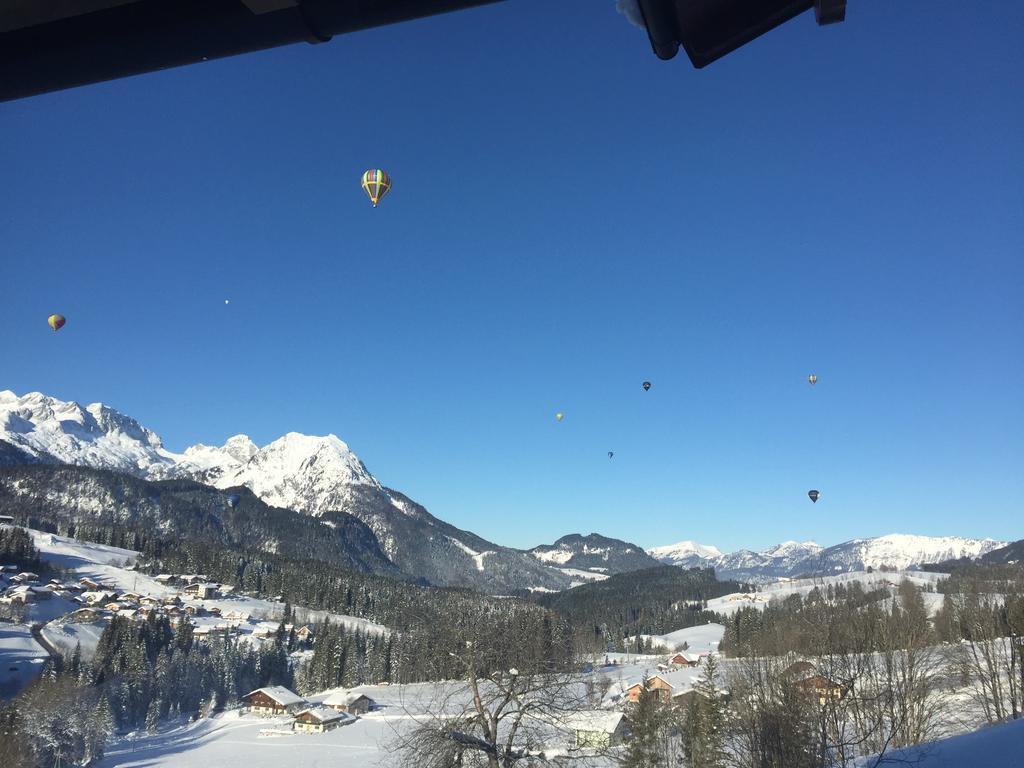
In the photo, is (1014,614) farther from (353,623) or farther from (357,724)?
(353,623)

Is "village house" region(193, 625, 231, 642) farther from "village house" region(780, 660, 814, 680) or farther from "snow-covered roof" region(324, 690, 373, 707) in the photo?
"village house" region(780, 660, 814, 680)

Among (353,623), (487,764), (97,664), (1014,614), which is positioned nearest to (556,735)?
(487,764)

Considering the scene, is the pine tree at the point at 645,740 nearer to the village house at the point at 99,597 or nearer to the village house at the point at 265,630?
the village house at the point at 265,630

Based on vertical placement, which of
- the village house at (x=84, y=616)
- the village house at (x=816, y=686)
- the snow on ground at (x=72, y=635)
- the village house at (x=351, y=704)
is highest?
the village house at (x=816, y=686)

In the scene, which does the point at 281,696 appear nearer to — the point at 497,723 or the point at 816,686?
the point at 816,686

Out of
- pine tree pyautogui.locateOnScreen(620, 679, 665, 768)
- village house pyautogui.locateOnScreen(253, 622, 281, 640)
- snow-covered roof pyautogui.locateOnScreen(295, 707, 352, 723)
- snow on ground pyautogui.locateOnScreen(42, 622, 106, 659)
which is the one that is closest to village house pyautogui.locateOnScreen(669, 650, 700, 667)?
snow-covered roof pyautogui.locateOnScreen(295, 707, 352, 723)

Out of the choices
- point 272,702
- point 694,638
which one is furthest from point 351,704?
point 694,638

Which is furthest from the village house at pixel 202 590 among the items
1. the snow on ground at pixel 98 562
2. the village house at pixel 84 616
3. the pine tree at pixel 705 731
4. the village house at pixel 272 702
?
the pine tree at pixel 705 731
